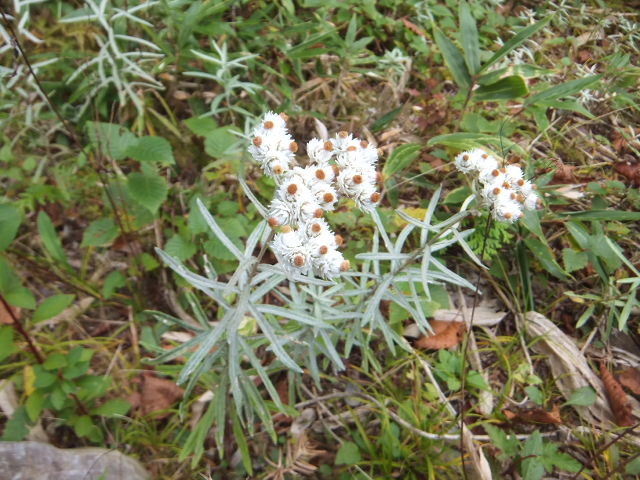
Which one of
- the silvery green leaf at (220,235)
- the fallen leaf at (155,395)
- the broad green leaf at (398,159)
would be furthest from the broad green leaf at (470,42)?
the fallen leaf at (155,395)

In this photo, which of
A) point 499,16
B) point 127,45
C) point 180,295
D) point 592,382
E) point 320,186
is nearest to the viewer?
point 320,186

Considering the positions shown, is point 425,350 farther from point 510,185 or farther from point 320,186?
point 320,186

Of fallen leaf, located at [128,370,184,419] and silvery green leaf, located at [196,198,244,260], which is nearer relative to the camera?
→ silvery green leaf, located at [196,198,244,260]

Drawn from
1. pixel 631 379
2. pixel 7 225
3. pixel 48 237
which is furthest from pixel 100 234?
pixel 631 379

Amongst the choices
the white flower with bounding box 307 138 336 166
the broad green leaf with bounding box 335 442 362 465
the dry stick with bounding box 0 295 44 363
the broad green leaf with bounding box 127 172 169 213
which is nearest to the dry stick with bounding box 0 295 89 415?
Answer: the dry stick with bounding box 0 295 44 363

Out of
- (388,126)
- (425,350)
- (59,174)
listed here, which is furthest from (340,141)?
(59,174)

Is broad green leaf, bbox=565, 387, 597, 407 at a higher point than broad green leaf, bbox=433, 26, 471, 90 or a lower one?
lower

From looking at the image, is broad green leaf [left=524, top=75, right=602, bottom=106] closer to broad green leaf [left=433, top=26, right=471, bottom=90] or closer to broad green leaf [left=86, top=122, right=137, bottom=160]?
broad green leaf [left=433, top=26, right=471, bottom=90]

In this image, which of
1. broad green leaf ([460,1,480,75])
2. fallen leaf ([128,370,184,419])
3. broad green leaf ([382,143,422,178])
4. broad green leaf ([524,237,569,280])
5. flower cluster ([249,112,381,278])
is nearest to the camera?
flower cluster ([249,112,381,278])
